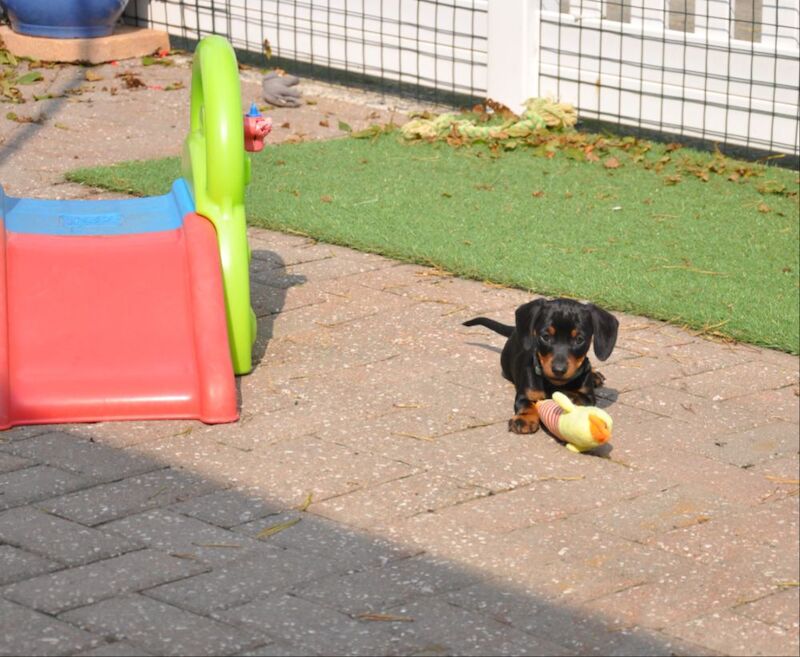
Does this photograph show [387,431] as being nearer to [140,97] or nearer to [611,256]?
[611,256]

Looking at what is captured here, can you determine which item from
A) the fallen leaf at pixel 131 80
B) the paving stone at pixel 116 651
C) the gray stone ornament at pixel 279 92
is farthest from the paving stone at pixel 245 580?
the fallen leaf at pixel 131 80

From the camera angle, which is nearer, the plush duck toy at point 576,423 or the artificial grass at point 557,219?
the plush duck toy at point 576,423

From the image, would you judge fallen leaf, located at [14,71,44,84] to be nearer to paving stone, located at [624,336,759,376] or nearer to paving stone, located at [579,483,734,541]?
paving stone, located at [624,336,759,376]

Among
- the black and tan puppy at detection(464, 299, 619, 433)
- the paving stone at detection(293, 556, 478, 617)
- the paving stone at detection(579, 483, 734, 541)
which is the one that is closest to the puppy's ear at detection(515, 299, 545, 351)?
the black and tan puppy at detection(464, 299, 619, 433)

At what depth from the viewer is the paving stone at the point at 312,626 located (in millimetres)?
3418

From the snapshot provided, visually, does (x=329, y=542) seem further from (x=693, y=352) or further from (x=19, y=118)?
(x=19, y=118)

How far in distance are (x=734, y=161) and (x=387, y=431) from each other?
4.58m

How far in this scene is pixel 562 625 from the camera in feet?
11.6

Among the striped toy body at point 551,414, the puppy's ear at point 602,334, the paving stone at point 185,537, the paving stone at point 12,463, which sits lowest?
the paving stone at point 12,463

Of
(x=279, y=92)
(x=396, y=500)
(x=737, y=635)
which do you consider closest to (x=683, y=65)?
(x=279, y=92)

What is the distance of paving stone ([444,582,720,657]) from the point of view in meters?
3.42

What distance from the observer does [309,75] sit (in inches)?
444

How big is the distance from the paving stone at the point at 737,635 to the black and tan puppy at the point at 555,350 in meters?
1.30

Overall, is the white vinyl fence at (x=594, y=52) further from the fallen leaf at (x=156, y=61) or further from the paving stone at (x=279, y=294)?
the paving stone at (x=279, y=294)
